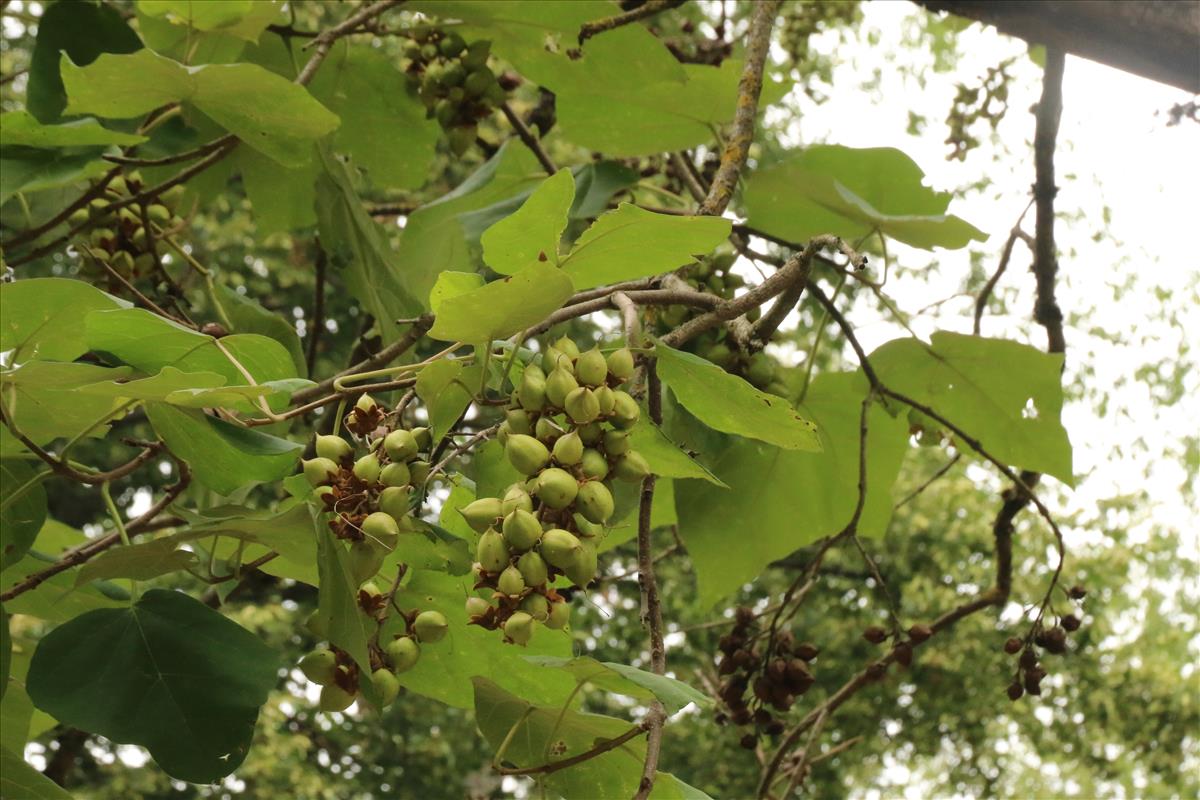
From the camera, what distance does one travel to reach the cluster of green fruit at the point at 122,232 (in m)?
1.41

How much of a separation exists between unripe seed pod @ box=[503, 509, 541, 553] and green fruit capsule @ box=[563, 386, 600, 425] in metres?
0.06

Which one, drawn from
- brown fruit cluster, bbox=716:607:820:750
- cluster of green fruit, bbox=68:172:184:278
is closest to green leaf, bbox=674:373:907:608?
brown fruit cluster, bbox=716:607:820:750

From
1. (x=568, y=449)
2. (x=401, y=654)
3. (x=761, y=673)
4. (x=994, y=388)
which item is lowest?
(x=401, y=654)

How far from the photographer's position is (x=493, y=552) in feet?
2.06

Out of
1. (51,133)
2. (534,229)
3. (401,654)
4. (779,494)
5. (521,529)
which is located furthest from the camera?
(779,494)

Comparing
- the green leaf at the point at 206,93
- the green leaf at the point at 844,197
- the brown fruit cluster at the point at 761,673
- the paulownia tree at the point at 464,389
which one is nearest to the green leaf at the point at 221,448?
the paulownia tree at the point at 464,389

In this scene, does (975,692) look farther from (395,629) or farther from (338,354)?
(395,629)

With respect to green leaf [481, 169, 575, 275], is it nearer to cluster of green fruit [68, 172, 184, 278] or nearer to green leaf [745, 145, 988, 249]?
green leaf [745, 145, 988, 249]

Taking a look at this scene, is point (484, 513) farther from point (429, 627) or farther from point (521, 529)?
point (429, 627)

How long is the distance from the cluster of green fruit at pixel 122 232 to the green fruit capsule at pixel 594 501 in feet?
3.16

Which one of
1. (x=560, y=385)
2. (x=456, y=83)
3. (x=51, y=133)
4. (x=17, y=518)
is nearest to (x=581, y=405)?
(x=560, y=385)

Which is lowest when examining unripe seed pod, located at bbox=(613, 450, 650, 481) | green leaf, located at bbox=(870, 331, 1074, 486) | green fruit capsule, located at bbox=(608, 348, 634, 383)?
unripe seed pod, located at bbox=(613, 450, 650, 481)

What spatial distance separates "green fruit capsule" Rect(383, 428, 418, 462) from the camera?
0.68 m

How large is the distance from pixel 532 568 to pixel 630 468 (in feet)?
0.29
